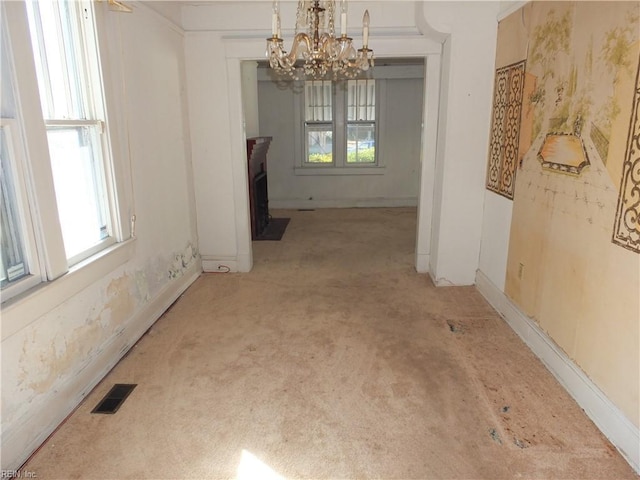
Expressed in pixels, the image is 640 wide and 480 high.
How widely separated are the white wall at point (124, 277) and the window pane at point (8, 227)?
0.13 metres

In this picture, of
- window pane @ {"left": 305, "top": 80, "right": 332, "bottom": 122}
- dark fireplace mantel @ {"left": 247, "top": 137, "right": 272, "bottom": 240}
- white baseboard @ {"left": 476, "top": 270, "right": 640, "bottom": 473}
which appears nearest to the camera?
white baseboard @ {"left": 476, "top": 270, "right": 640, "bottom": 473}

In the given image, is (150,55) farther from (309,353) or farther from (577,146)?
(577,146)

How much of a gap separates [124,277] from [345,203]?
17.6 ft

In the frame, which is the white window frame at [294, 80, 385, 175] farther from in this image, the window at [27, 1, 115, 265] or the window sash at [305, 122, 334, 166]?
the window at [27, 1, 115, 265]

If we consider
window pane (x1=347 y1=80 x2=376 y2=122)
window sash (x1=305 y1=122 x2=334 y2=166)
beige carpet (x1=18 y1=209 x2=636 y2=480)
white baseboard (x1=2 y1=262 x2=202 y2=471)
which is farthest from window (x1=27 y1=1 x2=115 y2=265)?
window pane (x1=347 y1=80 x2=376 y2=122)

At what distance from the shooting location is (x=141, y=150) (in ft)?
9.39

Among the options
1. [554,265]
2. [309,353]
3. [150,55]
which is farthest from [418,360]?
[150,55]

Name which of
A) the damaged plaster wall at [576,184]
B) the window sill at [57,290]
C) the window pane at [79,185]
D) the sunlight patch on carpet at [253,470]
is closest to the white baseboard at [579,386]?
the damaged plaster wall at [576,184]

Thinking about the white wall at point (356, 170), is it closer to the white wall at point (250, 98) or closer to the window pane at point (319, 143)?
the window pane at point (319, 143)

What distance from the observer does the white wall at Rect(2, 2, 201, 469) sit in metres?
1.78

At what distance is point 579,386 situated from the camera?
83.5 inches

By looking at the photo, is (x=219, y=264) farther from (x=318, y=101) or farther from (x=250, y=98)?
(x=318, y=101)

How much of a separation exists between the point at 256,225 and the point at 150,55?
282 centimetres

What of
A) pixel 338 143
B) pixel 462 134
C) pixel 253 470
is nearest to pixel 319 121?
pixel 338 143
